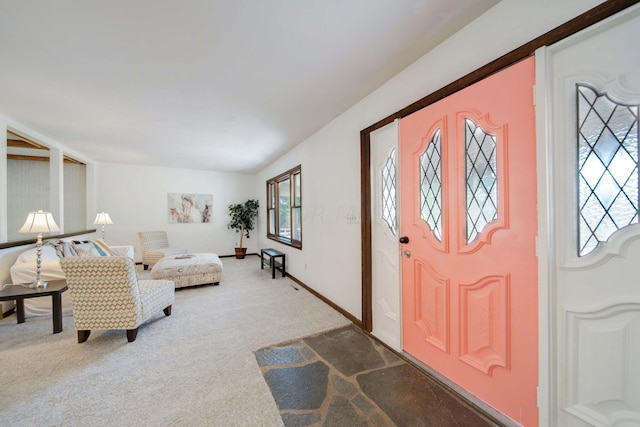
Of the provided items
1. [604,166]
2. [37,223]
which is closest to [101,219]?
[37,223]

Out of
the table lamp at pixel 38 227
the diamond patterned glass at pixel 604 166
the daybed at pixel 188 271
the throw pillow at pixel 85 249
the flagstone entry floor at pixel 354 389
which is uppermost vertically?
the diamond patterned glass at pixel 604 166

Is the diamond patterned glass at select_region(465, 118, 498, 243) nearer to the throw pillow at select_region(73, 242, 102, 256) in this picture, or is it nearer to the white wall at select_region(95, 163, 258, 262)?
the throw pillow at select_region(73, 242, 102, 256)

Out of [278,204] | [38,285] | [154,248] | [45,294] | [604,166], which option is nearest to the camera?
[604,166]

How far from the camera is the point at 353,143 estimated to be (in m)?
2.76

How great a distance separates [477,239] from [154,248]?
6.22 m

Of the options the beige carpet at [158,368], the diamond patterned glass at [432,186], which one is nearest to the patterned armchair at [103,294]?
the beige carpet at [158,368]

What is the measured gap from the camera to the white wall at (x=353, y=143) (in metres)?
1.32

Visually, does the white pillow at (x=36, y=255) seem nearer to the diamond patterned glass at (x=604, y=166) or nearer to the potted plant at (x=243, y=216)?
the potted plant at (x=243, y=216)

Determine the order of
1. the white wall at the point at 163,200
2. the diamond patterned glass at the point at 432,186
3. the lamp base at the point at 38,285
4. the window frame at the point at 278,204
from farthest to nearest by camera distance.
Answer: the white wall at the point at 163,200 → the window frame at the point at 278,204 → the lamp base at the point at 38,285 → the diamond patterned glass at the point at 432,186

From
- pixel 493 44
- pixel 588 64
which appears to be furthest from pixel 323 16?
pixel 588 64

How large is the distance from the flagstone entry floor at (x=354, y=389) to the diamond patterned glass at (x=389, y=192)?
1147 mm

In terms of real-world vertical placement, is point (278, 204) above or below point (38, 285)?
above

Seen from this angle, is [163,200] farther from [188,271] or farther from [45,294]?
[45,294]

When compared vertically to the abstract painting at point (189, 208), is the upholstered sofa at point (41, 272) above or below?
below
